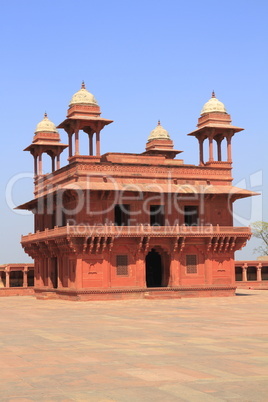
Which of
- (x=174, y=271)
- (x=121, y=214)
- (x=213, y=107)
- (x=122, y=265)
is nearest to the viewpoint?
(x=122, y=265)

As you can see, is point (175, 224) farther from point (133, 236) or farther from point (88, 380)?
point (88, 380)

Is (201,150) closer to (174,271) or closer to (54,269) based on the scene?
(174,271)

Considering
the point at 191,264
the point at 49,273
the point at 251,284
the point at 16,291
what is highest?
the point at 191,264

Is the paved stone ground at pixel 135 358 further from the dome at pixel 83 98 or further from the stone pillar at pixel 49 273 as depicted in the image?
the dome at pixel 83 98

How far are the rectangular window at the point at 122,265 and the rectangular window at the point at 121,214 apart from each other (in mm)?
2407

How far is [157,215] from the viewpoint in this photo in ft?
140

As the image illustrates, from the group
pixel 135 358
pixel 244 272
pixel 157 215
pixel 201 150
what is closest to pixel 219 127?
pixel 201 150

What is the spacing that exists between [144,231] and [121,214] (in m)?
2.73

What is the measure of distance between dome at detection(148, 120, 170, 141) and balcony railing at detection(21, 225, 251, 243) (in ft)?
53.8

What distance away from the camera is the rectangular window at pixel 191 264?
137 feet

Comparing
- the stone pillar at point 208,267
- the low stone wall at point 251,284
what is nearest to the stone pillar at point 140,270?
the stone pillar at point 208,267

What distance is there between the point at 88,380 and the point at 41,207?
36142 millimetres

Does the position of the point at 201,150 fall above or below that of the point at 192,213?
above

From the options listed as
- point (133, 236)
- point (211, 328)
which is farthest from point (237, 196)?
point (211, 328)
